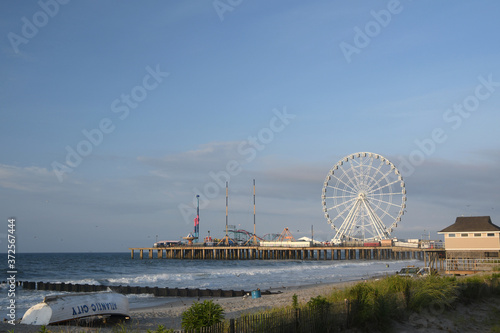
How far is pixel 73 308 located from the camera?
18.6 m

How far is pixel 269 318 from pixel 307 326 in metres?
1.43

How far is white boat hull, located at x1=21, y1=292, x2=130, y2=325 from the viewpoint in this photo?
18.0 meters

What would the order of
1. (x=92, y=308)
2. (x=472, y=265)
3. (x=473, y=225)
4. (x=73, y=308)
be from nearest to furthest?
(x=73, y=308)
(x=92, y=308)
(x=472, y=265)
(x=473, y=225)

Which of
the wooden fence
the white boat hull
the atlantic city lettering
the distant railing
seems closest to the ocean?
the white boat hull

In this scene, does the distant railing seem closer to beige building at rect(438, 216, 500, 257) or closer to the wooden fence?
beige building at rect(438, 216, 500, 257)

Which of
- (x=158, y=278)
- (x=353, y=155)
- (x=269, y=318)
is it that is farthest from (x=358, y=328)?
(x=353, y=155)

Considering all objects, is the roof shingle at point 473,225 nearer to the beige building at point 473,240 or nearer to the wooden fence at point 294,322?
the beige building at point 473,240

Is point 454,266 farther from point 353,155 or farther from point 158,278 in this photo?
point 353,155

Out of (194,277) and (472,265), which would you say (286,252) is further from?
(472,265)

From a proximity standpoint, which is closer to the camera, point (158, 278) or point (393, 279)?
point (393, 279)

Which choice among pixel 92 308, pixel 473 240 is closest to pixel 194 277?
pixel 473 240

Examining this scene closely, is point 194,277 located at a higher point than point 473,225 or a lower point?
lower

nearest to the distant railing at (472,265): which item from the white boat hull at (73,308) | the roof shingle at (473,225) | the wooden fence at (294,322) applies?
the roof shingle at (473,225)

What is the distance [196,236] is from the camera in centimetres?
13238
